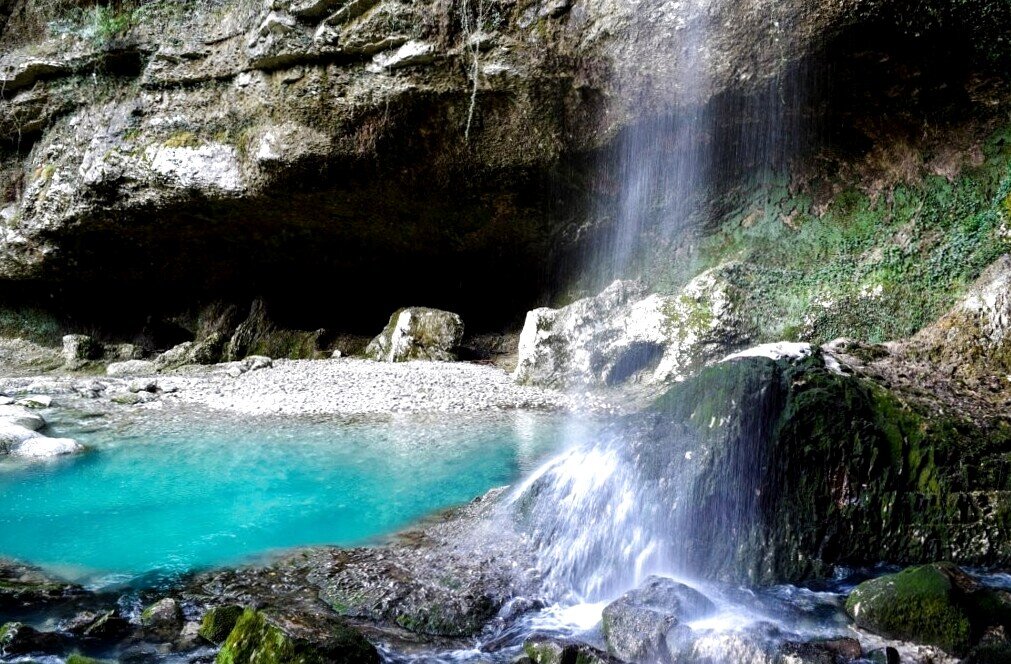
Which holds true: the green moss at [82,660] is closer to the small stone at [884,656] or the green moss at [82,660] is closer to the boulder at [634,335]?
the small stone at [884,656]

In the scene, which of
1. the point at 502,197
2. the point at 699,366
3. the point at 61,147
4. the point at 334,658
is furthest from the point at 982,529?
the point at 61,147

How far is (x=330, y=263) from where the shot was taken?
13.9 meters

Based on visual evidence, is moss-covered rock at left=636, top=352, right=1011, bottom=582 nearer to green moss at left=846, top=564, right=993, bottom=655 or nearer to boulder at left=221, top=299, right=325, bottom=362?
green moss at left=846, top=564, right=993, bottom=655

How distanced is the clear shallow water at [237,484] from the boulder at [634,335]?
55.3 inches

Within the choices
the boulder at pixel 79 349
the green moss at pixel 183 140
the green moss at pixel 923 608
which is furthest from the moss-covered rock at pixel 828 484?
the boulder at pixel 79 349

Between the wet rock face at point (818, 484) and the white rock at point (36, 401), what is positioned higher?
the wet rock face at point (818, 484)

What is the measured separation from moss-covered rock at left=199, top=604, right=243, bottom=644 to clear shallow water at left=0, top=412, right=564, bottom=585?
99cm

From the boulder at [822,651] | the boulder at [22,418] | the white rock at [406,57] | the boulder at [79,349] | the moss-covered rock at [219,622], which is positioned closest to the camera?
the boulder at [822,651]

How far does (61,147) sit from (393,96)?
789 cm

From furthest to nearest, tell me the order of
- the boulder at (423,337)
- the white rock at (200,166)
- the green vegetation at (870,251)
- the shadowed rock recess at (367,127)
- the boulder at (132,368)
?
the boulder at (132,368) → the boulder at (423,337) → the white rock at (200,166) → the shadowed rock recess at (367,127) → the green vegetation at (870,251)

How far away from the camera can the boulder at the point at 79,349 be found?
13906mm

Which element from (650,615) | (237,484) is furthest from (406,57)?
(650,615)

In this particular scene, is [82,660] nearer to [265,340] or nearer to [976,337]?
[976,337]

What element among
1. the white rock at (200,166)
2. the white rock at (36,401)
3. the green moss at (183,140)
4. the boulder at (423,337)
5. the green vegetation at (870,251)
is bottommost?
the white rock at (36,401)
